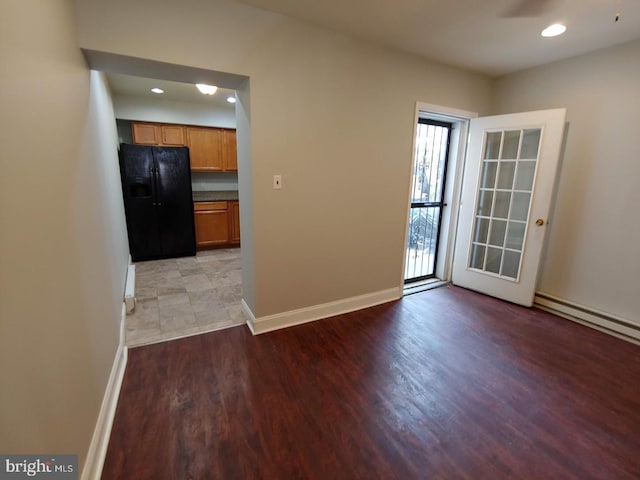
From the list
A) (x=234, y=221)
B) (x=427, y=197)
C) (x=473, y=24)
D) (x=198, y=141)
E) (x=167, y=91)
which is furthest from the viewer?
(x=234, y=221)

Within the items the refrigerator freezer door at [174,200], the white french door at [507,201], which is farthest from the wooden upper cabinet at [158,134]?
the white french door at [507,201]

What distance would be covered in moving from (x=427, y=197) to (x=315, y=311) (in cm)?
214

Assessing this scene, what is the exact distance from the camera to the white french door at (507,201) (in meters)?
2.96

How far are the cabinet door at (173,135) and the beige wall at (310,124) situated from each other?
9.89 ft

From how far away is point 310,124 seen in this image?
8.06ft

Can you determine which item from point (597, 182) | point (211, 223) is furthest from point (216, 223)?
point (597, 182)

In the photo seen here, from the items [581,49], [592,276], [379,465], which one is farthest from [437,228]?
[379,465]

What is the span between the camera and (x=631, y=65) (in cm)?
252

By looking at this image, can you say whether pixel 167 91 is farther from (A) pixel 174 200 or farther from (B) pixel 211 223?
(B) pixel 211 223

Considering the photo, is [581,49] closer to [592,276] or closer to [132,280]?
[592,276]

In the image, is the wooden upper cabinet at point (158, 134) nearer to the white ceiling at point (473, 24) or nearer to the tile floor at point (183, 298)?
the tile floor at point (183, 298)

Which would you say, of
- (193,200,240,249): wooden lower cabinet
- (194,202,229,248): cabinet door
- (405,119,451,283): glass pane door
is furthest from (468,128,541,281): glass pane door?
(194,202,229,248): cabinet door

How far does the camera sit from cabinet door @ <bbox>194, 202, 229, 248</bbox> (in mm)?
5168

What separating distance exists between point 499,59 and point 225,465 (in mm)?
4002
